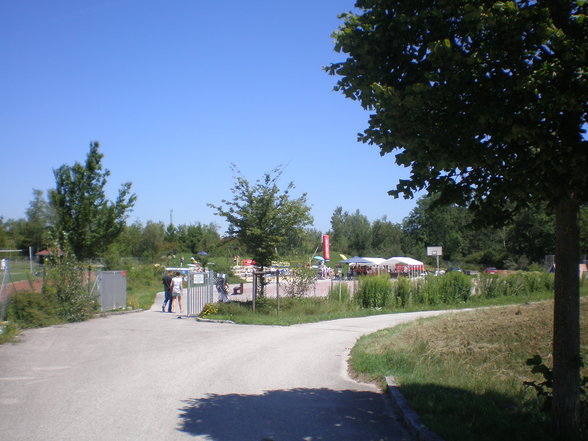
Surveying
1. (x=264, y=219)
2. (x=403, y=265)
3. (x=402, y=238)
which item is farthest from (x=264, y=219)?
(x=402, y=238)

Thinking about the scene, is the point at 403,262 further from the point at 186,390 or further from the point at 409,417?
the point at 409,417

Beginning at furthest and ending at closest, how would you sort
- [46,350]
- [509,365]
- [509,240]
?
1. [509,240]
2. [46,350]
3. [509,365]

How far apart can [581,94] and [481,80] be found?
34.4 inches

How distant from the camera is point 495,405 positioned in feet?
22.1

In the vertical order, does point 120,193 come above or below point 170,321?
above

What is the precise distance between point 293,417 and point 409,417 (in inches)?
59.7

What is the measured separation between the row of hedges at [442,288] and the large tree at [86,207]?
11849mm

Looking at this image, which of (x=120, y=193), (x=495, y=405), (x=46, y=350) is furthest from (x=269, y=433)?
(x=120, y=193)

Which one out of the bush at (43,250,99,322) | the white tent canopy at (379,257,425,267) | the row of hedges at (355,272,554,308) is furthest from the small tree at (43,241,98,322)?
the white tent canopy at (379,257,425,267)

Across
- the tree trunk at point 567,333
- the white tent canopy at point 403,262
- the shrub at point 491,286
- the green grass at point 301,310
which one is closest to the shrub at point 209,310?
the green grass at point 301,310

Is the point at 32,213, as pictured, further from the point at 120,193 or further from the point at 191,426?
the point at 191,426

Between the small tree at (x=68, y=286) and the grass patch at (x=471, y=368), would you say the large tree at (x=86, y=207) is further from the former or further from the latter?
the grass patch at (x=471, y=368)

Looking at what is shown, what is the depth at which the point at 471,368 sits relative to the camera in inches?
347

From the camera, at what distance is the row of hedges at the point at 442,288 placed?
24250mm
